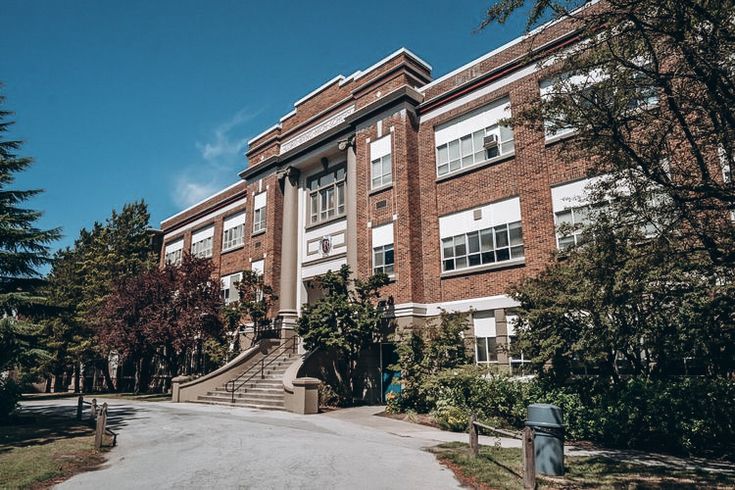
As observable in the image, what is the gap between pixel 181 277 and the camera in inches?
1025

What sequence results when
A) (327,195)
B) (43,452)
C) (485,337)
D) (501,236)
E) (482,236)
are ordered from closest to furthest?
(43,452)
(485,337)
(501,236)
(482,236)
(327,195)

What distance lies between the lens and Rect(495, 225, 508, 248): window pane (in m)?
18.2

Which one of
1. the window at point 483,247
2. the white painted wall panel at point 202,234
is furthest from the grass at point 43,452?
the white painted wall panel at point 202,234

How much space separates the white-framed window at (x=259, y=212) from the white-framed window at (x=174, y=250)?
439 inches

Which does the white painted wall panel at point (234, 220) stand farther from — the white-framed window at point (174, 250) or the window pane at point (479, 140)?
the window pane at point (479, 140)

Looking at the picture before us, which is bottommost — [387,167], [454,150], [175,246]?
[387,167]

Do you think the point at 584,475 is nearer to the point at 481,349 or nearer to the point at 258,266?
the point at 481,349

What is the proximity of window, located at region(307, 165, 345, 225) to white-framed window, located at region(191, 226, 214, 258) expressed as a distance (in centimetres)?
1094

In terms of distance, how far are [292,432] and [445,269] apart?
9.30 m

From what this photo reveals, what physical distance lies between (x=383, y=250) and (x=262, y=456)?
1245cm

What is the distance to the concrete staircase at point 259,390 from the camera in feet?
63.2

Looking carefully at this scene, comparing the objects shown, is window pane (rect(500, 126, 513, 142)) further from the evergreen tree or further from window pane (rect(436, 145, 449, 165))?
the evergreen tree

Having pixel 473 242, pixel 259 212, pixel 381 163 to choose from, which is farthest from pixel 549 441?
pixel 259 212

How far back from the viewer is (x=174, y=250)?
39.2 m
